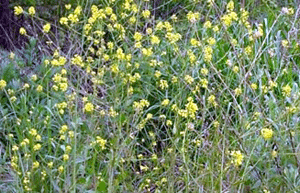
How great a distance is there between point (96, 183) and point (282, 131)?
2.78ft

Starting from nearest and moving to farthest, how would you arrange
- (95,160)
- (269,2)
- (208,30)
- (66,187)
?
(66,187) → (95,160) → (208,30) → (269,2)

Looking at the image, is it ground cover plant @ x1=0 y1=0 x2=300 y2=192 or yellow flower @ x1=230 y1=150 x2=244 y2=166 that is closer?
yellow flower @ x1=230 y1=150 x2=244 y2=166

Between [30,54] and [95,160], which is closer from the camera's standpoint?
[95,160]

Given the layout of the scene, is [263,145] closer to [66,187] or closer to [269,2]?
[66,187]

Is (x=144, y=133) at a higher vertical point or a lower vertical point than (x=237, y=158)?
lower

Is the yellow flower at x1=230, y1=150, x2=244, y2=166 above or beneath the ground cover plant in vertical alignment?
above

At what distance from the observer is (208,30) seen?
5.07 meters

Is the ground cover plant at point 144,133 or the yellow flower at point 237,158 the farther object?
the ground cover plant at point 144,133

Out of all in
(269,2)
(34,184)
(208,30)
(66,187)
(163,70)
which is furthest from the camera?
(269,2)

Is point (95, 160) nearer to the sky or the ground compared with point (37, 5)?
nearer to the ground

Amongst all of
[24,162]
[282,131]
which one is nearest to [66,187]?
[24,162]

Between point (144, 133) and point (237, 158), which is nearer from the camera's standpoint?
point (237, 158)

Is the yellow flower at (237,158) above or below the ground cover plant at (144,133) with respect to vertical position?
above

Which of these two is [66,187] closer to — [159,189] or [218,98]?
[159,189]
